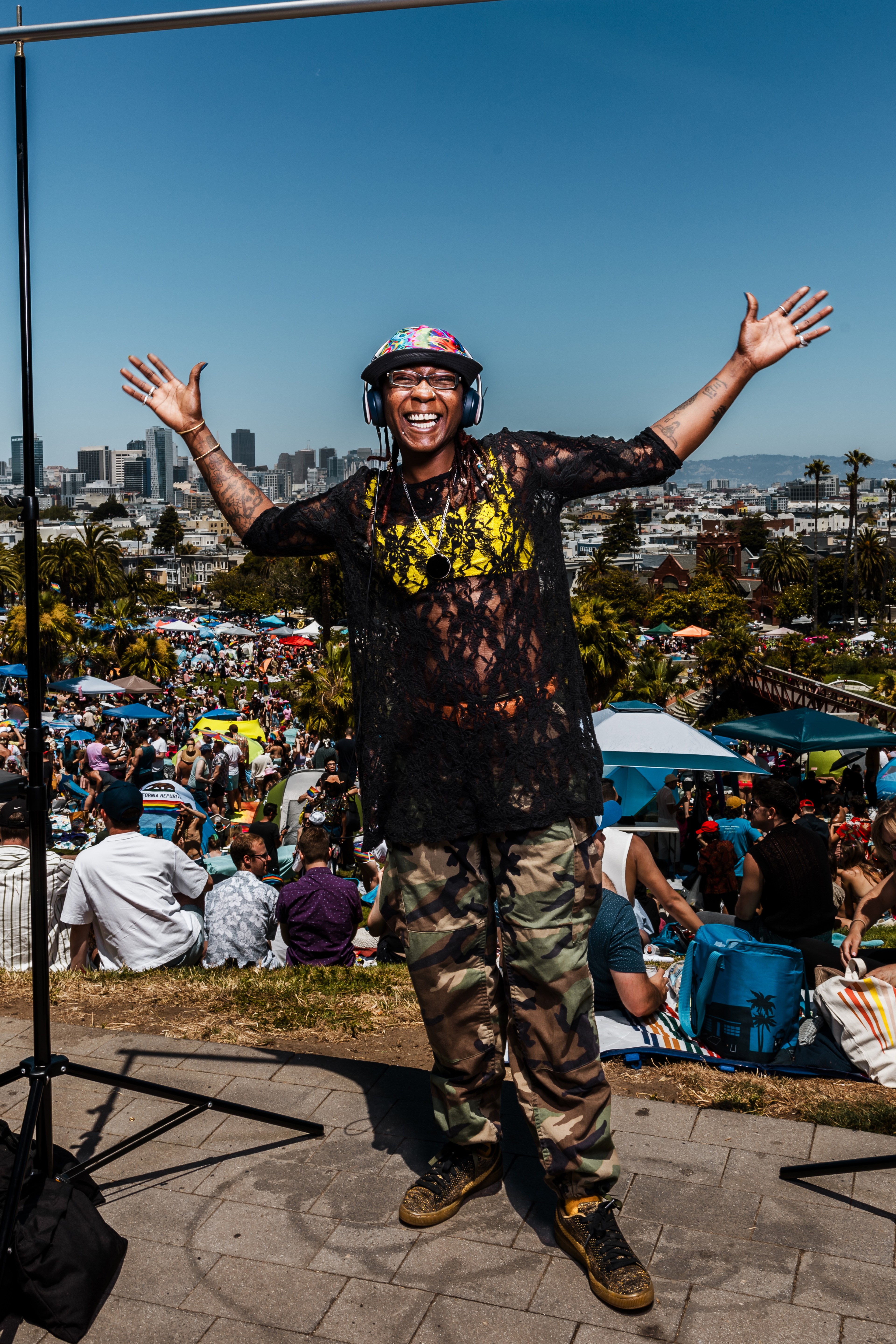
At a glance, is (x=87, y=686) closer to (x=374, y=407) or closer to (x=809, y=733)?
(x=809, y=733)

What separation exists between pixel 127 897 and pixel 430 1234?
2.83 metres

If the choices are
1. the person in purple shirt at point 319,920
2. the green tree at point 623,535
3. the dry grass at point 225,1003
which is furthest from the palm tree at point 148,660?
the green tree at point 623,535

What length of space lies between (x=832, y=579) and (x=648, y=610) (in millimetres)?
22146

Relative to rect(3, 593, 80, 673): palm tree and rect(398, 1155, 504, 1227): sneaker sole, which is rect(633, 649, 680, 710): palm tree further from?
rect(398, 1155, 504, 1227): sneaker sole

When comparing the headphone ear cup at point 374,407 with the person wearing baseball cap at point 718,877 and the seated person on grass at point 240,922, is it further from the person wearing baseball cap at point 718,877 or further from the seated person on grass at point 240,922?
the person wearing baseball cap at point 718,877

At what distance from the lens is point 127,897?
16.5ft

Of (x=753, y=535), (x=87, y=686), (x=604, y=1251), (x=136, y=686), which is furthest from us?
(x=753, y=535)

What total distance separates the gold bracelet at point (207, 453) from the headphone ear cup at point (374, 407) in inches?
18.7

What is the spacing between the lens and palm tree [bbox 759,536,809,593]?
318ft

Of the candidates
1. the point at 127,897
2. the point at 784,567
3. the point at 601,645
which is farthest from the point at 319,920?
the point at 784,567

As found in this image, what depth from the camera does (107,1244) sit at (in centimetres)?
245

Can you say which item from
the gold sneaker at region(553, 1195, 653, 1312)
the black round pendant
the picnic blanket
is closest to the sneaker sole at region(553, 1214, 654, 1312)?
the gold sneaker at region(553, 1195, 653, 1312)

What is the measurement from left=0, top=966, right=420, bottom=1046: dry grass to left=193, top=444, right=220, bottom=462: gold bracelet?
6.83 feet

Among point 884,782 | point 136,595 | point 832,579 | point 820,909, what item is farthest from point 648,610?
point 820,909
